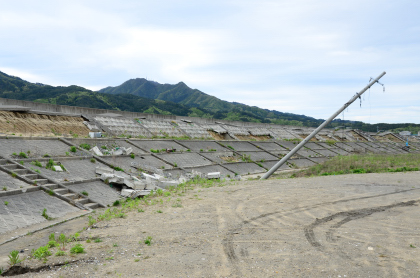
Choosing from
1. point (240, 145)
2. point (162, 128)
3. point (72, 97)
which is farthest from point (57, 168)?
point (72, 97)

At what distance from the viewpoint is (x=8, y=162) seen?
39.9 feet

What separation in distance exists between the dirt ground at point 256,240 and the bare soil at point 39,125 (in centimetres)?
1292

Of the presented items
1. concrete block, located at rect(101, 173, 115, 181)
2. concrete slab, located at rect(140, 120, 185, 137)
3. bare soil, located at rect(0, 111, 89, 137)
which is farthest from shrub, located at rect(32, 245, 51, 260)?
concrete slab, located at rect(140, 120, 185, 137)

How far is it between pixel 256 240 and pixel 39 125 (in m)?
18.8

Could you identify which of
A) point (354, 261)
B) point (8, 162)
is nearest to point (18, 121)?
point (8, 162)

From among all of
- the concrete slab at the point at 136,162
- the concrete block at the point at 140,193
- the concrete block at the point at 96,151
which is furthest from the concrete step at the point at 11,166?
the concrete block at the point at 96,151

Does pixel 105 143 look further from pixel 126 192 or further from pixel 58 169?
pixel 126 192

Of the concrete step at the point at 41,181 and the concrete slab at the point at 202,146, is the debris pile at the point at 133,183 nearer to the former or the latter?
the concrete step at the point at 41,181

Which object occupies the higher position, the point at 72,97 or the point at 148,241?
the point at 72,97

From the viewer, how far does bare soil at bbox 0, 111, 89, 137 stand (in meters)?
19.2

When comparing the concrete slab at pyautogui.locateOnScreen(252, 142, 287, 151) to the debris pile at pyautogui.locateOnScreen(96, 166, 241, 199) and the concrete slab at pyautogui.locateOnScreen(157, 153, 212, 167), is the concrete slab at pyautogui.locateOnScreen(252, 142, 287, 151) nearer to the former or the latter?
the concrete slab at pyautogui.locateOnScreen(157, 153, 212, 167)

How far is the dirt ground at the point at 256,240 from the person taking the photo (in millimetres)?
5125

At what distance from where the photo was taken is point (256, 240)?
6.46 meters

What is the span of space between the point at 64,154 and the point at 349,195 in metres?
12.2
